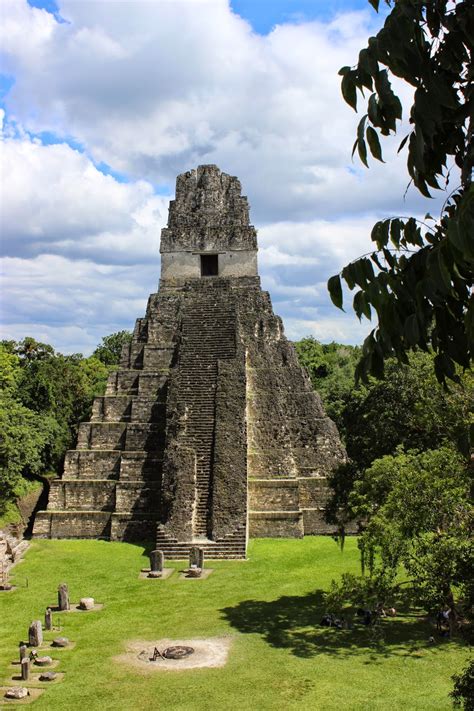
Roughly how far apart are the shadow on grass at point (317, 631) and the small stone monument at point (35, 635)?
3522mm

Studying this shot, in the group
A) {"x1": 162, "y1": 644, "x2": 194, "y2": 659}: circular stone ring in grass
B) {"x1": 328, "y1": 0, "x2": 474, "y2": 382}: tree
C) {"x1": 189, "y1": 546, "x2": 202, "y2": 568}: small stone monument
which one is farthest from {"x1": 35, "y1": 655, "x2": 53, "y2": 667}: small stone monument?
{"x1": 328, "y1": 0, "x2": 474, "y2": 382}: tree

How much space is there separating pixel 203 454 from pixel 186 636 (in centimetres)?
862

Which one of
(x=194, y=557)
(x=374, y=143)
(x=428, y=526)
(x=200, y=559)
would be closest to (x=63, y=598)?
(x=194, y=557)

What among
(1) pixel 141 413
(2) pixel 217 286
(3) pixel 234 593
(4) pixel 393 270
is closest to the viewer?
(4) pixel 393 270

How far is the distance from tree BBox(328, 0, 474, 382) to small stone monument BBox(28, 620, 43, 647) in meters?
11.0

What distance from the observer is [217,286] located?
90.5 ft

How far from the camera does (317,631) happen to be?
44.3 feet

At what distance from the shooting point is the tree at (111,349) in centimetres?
5125

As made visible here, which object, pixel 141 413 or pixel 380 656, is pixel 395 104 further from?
pixel 141 413

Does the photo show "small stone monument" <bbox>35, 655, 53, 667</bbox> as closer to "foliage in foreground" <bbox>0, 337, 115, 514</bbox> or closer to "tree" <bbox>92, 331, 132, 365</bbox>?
"foliage in foreground" <bbox>0, 337, 115, 514</bbox>

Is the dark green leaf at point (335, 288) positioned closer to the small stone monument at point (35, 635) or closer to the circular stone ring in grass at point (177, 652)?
the circular stone ring in grass at point (177, 652)

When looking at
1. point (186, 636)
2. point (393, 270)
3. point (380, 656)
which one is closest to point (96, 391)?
point (186, 636)

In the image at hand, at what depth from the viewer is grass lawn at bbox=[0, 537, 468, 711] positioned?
10570 mm

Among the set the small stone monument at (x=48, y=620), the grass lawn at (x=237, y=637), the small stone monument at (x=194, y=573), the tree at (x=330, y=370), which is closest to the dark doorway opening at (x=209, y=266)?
the tree at (x=330, y=370)
